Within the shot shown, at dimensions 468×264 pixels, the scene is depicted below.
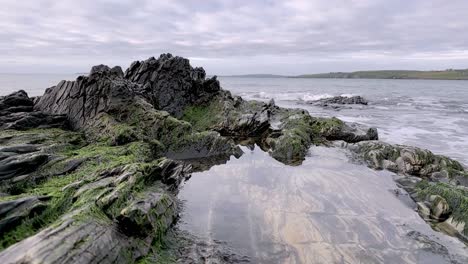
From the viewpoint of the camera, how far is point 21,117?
14469mm

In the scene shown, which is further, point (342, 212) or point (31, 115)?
point (31, 115)

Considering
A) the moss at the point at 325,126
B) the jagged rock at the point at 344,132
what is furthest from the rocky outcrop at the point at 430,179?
the moss at the point at 325,126

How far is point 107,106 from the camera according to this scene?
15750 millimetres

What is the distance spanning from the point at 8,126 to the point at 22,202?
8.10 metres

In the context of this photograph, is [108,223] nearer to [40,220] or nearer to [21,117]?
[40,220]

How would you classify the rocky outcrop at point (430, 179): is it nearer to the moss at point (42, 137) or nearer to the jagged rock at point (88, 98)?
the jagged rock at point (88, 98)

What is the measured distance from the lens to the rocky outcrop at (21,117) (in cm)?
1402

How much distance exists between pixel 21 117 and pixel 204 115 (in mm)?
11077

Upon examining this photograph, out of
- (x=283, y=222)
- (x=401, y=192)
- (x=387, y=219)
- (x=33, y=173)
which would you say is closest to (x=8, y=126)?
(x=33, y=173)

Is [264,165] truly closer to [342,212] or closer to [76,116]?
[342,212]

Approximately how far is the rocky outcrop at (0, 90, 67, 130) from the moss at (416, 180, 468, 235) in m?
14.3

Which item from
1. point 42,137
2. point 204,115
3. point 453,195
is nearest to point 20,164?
point 42,137

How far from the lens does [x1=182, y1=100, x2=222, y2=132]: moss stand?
21906 millimetres

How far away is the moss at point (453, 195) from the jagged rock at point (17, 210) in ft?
34.6
